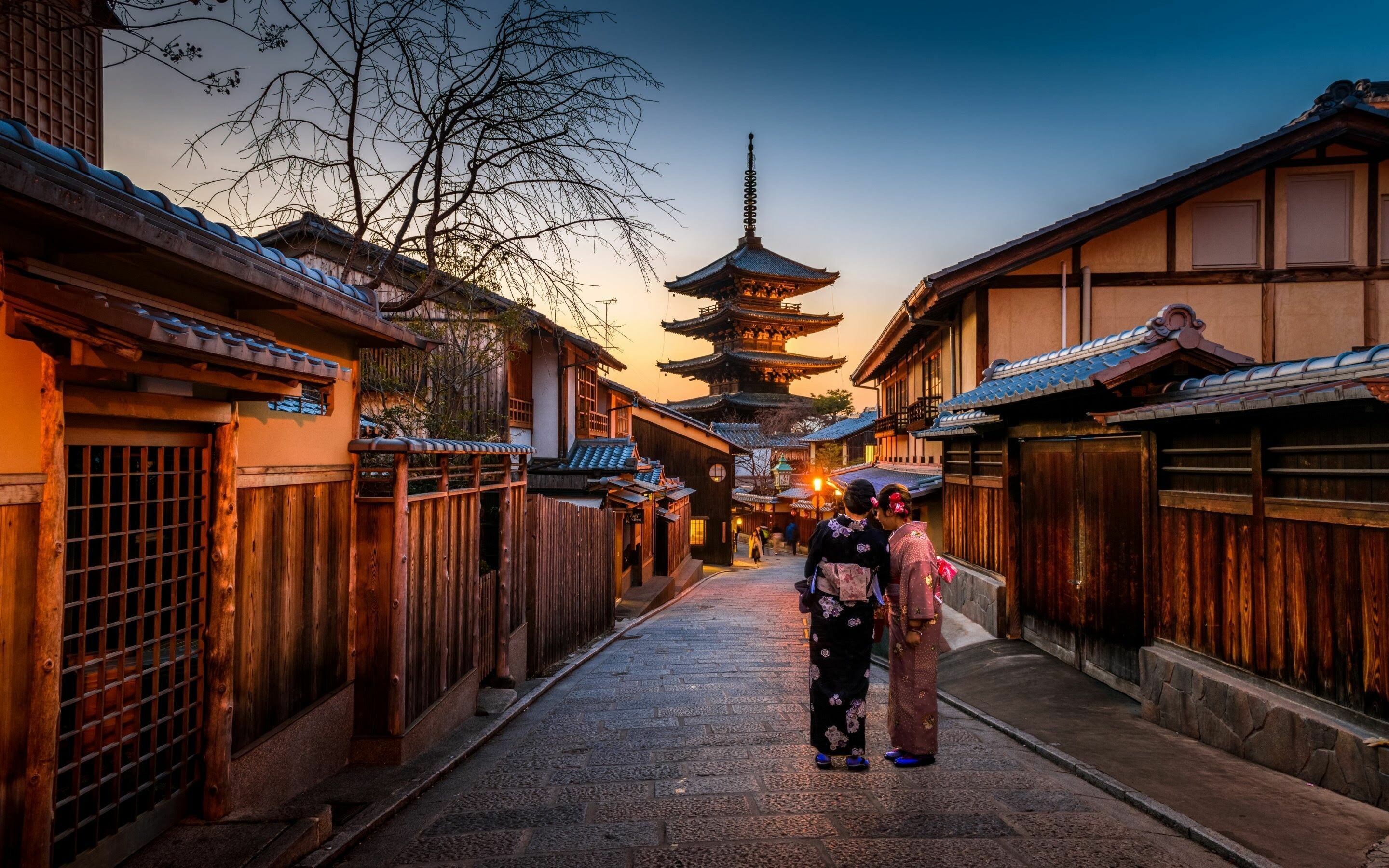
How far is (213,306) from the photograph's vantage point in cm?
412

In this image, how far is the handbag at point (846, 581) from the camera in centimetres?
509

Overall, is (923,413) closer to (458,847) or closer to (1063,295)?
(1063,295)

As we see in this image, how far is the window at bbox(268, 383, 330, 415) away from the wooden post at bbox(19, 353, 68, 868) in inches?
62.7

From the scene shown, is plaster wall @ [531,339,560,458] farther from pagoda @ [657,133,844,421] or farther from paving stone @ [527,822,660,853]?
pagoda @ [657,133,844,421]

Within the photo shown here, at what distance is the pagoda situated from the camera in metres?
44.7

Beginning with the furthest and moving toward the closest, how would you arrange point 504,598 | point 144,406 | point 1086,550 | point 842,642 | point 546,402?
point 546,402
point 1086,550
point 504,598
point 842,642
point 144,406

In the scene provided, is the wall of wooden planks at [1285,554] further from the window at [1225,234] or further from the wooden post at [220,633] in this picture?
the window at [1225,234]

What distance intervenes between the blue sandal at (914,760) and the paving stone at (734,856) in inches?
57.6

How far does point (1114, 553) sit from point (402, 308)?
7.24 m

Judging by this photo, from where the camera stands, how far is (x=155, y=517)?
3.72m

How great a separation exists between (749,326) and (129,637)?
42.8 metres

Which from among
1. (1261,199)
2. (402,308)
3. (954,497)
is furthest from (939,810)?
(1261,199)

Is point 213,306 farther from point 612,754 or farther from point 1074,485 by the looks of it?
point 1074,485

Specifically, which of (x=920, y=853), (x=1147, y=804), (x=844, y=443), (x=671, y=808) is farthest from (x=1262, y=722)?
(x=844, y=443)
